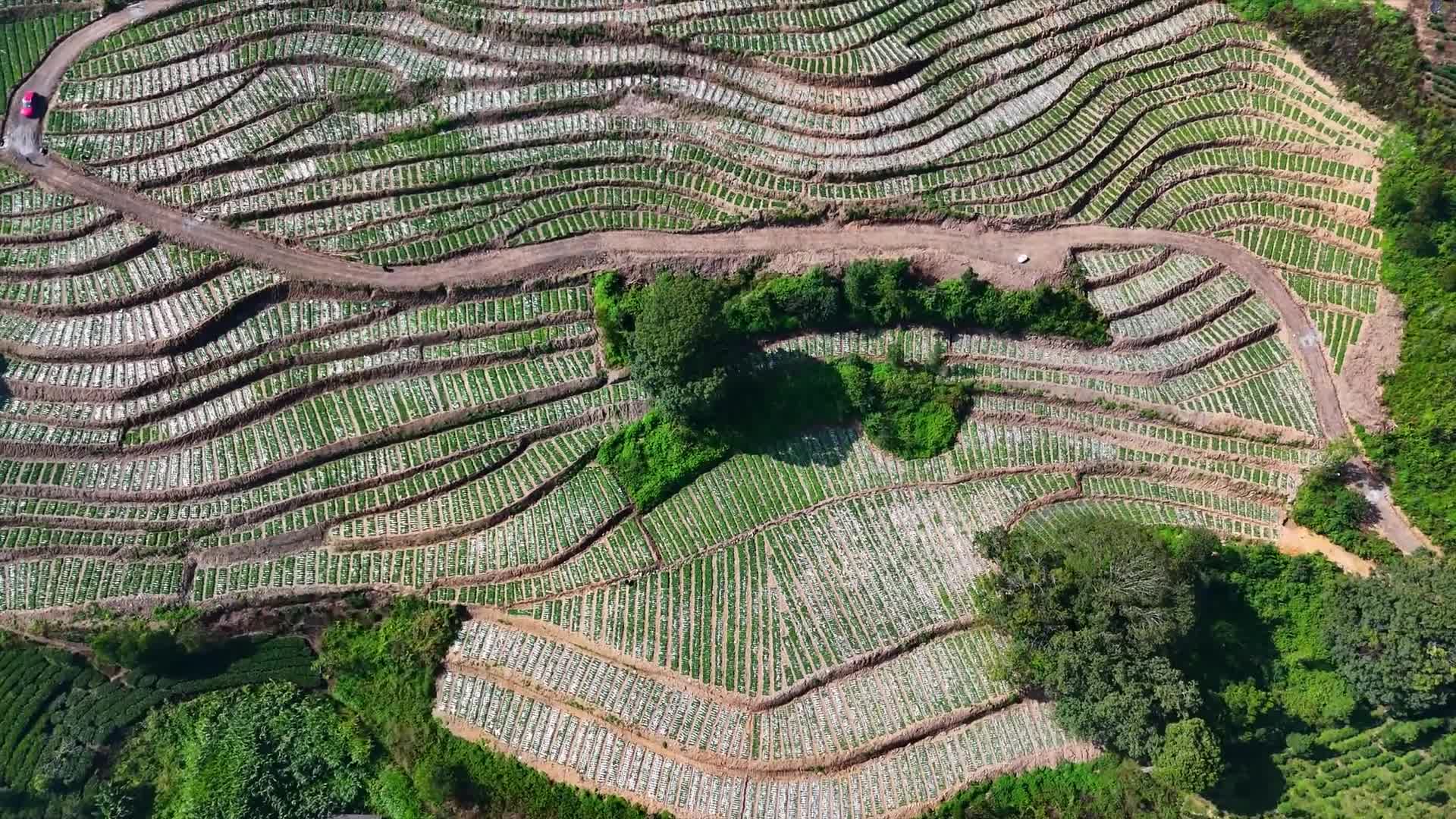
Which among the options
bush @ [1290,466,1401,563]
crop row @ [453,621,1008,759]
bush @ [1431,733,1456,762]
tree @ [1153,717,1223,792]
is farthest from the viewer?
bush @ [1290,466,1401,563]

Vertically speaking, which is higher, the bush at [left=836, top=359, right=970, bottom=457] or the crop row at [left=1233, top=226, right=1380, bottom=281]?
the crop row at [left=1233, top=226, right=1380, bottom=281]

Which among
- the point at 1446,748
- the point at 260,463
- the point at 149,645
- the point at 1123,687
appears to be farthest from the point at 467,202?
the point at 1446,748

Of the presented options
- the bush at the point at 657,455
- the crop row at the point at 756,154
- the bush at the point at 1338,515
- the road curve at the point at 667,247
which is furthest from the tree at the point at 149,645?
the bush at the point at 1338,515

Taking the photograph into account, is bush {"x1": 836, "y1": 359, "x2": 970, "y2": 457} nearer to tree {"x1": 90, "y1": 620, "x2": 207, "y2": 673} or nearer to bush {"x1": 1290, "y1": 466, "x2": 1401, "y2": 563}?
bush {"x1": 1290, "y1": 466, "x2": 1401, "y2": 563}

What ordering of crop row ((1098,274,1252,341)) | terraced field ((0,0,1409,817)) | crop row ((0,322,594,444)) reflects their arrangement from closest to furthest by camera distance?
terraced field ((0,0,1409,817)) → crop row ((0,322,594,444)) → crop row ((1098,274,1252,341))

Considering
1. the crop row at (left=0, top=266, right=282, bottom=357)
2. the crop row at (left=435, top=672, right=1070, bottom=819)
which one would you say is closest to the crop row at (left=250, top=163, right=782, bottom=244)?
the crop row at (left=0, top=266, right=282, bottom=357)

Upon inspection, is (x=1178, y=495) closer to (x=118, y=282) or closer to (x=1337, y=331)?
(x=1337, y=331)
